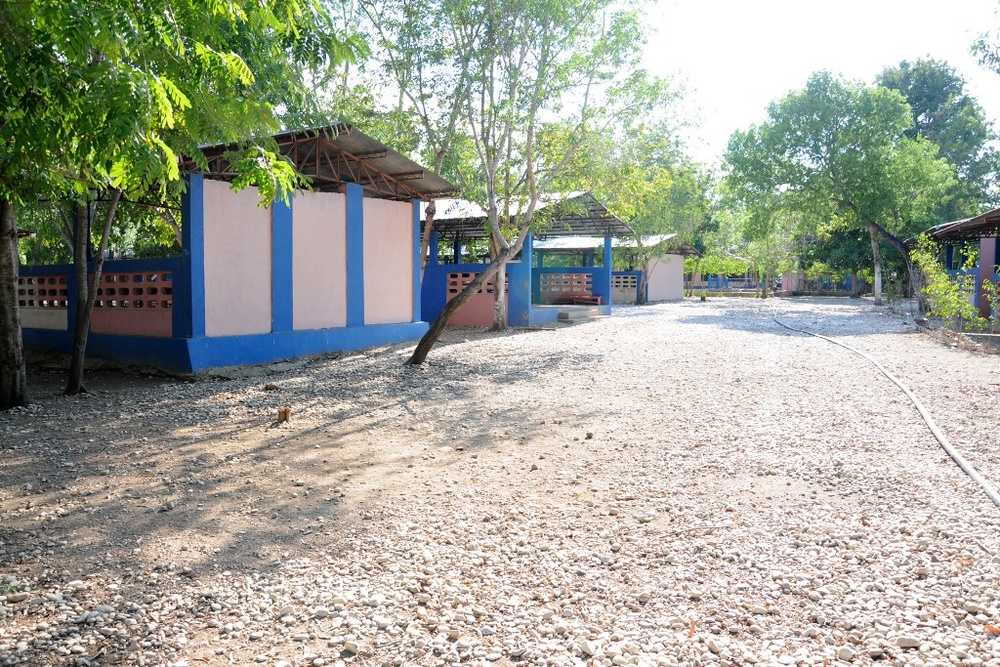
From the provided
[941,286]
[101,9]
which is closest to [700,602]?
[101,9]

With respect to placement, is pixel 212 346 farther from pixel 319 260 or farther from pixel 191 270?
pixel 319 260

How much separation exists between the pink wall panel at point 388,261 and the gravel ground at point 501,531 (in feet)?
19.1

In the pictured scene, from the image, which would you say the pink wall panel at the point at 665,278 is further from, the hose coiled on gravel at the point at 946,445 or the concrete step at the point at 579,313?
the hose coiled on gravel at the point at 946,445

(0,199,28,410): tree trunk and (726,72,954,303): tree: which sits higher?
(726,72,954,303): tree

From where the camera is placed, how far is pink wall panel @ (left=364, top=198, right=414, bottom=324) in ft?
45.8

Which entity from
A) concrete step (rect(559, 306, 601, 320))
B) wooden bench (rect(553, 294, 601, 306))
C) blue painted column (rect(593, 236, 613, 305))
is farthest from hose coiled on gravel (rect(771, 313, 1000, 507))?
wooden bench (rect(553, 294, 601, 306))

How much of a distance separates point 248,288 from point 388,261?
3622mm

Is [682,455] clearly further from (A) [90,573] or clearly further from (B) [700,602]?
(A) [90,573]

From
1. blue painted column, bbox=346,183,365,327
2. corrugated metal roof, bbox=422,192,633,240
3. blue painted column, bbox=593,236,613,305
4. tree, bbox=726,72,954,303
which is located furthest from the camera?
tree, bbox=726,72,954,303

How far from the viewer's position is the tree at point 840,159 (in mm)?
26125

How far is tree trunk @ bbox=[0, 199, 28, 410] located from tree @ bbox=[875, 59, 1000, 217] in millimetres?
41012

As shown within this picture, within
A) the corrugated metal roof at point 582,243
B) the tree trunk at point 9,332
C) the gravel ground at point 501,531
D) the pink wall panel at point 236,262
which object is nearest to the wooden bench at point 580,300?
the corrugated metal roof at point 582,243

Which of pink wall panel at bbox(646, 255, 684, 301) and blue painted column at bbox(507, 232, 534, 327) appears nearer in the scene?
blue painted column at bbox(507, 232, 534, 327)

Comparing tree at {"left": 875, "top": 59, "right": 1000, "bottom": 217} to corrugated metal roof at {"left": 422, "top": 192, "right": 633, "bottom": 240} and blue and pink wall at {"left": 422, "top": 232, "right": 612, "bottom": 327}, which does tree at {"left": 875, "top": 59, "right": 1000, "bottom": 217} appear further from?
blue and pink wall at {"left": 422, "top": 232, "right": 612, "bottom": 327}
